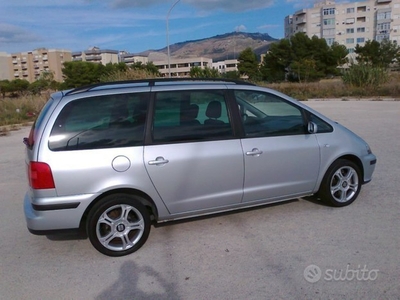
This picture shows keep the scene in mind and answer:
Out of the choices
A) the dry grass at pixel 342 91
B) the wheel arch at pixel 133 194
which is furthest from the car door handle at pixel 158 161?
the dry grass at pixel 342 91

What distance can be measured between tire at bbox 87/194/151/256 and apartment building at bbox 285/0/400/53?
8834cm

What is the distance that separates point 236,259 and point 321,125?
2115mm

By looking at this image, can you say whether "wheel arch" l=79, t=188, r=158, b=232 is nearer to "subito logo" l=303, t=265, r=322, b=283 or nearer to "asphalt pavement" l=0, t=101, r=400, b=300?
"asphalt pavement" l=0, t=101, r=400, b=300

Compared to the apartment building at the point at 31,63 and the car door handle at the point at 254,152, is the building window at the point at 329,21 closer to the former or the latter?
the apartment building at the point at 31,63

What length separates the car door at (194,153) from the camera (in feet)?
10.5

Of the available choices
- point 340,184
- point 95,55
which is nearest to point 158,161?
point 340,184

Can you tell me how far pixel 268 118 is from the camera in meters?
3.92

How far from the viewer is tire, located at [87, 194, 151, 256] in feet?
9.98

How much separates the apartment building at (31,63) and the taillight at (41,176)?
121849 mm

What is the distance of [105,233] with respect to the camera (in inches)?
124

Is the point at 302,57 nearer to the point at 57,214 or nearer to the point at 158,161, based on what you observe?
the point at 158,161

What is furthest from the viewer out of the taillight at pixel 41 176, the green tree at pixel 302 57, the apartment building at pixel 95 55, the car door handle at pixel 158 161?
the apartment building at pixel 95 55

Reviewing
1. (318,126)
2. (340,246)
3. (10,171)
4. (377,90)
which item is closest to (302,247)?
(340,246)

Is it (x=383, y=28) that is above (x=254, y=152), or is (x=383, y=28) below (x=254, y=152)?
above
